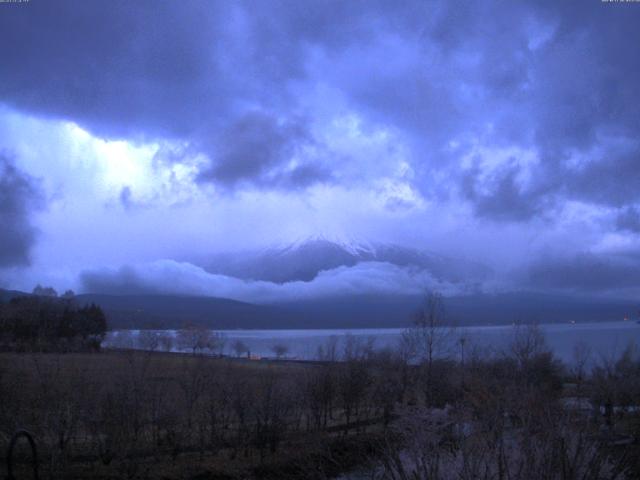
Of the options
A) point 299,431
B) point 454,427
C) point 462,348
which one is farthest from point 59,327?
point 454,427

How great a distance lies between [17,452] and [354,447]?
1930 centimetres

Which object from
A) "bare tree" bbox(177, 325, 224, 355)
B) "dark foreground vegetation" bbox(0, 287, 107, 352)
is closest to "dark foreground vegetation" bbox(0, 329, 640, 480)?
"dark foreground vegetation" bbox(0, 287, 107, 352)

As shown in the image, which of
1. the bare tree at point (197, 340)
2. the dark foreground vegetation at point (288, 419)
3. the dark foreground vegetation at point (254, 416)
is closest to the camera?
the dark foreground vegetation at point (288, 419)

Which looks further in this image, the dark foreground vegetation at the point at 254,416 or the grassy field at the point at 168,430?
the grassy field at the point at 168,430

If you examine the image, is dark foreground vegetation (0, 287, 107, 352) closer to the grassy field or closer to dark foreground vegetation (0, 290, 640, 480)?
dark foreground vegetation (0, 290, 640, 480)

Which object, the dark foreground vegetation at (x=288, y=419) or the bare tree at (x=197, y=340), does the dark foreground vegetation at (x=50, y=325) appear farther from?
the dark foreground vegetation at (x=288, y=419)

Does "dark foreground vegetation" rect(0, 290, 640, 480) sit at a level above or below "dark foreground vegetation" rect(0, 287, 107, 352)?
below

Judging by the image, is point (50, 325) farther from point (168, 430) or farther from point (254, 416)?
point (168, 430)

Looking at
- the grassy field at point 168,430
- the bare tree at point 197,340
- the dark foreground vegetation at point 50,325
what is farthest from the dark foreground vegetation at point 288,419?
the bare tree at point 197,340

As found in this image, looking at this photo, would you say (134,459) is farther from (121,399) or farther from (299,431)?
(299,431)

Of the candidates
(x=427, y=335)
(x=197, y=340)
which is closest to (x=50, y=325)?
(x=197, y=340)

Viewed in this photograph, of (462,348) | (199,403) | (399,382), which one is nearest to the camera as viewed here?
(199,403)

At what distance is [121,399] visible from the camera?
1359 inches

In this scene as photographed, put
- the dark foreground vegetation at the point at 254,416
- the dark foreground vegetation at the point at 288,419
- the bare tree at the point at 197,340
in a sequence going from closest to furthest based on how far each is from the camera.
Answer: the dark foreground vegetation at the point at 288,419
the dark foreground vegetation at the point at 254,416
the bare tree at the point at 197,340
